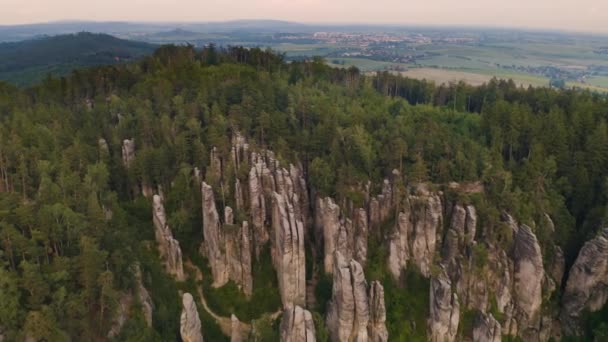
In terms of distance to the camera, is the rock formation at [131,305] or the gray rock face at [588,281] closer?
the rock formation at [131,305]

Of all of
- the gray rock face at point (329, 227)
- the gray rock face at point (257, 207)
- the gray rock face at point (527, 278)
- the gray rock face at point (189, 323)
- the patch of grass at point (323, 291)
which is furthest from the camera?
the gray rock face at point (257, 207)

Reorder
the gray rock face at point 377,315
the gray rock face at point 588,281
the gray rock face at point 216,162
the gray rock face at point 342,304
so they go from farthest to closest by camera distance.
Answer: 1. the gray rock face at point 216,162
2. the gray rock face at point 588,281
3. the gray rock face at point 377,315
4. the gray rock face at point 342,304

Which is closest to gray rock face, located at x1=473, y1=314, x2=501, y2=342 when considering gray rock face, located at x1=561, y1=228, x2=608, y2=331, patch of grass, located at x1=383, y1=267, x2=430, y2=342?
patch of grass, located at x1=383, y1=267, x2=430, y2=342

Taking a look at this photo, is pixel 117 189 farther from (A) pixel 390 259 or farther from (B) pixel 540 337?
(B) pixel 540 337

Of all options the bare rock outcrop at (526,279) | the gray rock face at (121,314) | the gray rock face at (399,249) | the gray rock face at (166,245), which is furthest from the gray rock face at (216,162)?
the bare rock outcrop at (526,279)

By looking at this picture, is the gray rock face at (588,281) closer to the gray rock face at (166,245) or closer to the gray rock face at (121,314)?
the gray rock face at (166,245)
